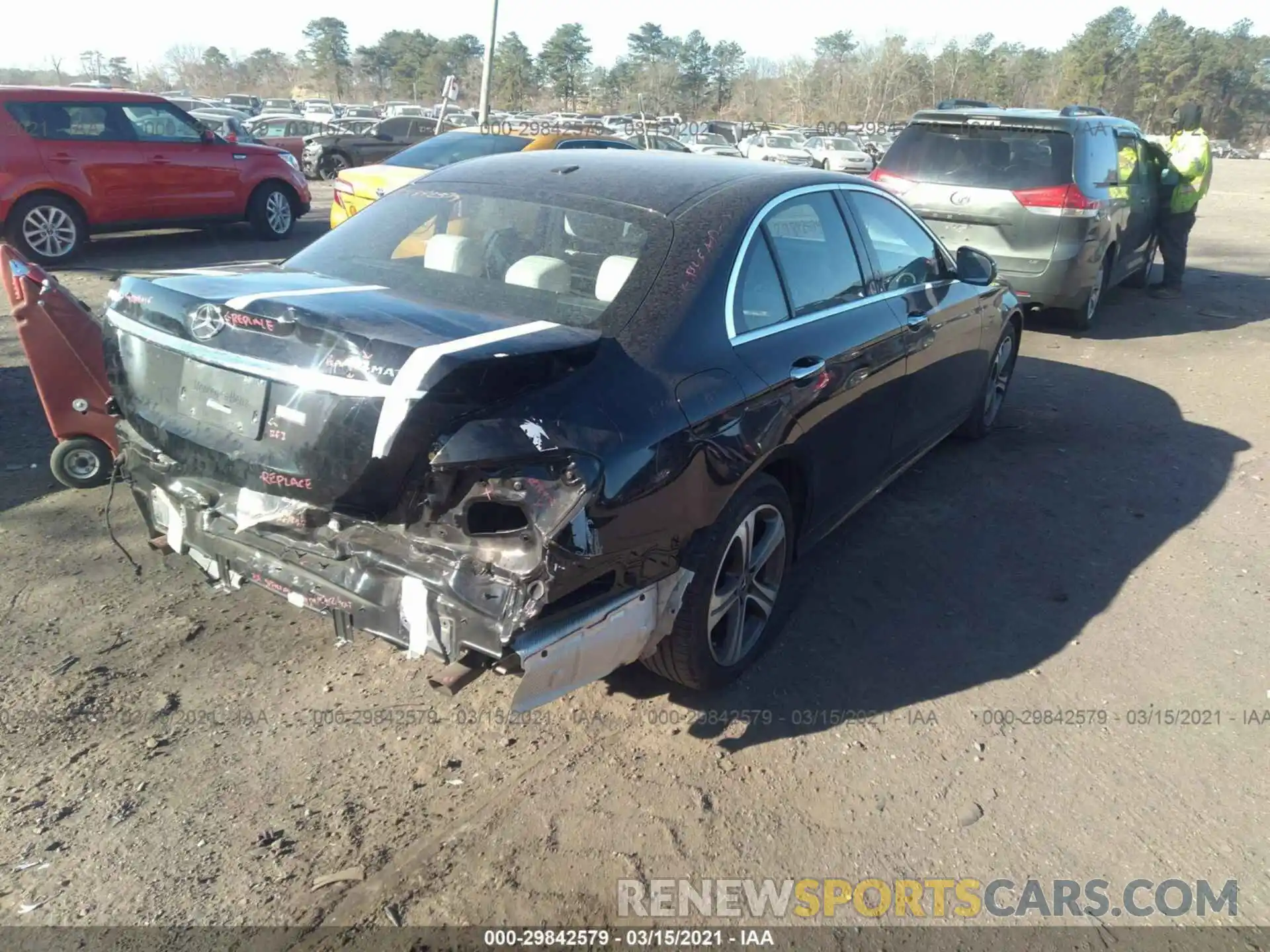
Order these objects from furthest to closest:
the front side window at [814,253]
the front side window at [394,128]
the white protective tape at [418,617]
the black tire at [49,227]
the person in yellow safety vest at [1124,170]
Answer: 1. the front side window at [394,128]
2. the black tire at [49,227]
3. the person in yellow safety vest at [1124,170]
4. the front side window at [814,253]
5. the white protective tape at [418,617]

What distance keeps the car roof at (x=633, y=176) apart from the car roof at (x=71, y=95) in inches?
339

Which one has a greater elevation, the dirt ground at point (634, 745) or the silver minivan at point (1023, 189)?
the silver minivan at point (1023, 189)

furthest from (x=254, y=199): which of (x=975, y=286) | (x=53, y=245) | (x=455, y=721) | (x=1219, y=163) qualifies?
(x=1219, y=163)

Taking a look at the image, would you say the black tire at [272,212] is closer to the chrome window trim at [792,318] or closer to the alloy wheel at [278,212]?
the alloy wheel at [278,212]

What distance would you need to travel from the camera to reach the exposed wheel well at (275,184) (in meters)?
12.3

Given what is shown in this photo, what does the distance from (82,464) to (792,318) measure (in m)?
3.50

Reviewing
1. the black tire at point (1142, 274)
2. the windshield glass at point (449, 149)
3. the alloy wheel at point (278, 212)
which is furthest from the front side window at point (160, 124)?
the black tire at point (1142, 274)

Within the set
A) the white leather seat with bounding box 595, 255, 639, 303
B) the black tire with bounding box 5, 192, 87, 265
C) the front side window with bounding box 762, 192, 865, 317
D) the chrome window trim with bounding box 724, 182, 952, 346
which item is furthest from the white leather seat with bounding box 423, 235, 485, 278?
the black tire with bounding box 5, 192, 87, 265

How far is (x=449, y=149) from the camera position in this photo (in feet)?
35.7

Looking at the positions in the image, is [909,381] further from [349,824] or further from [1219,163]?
[1219,163]

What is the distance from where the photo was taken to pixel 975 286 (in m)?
5.26

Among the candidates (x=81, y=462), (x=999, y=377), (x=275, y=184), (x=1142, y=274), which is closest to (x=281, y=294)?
(x=81, y=462)

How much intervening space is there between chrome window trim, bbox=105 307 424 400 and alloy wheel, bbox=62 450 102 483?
1884mm

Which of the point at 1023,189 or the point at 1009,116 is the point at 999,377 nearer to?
the point at 1023,189
